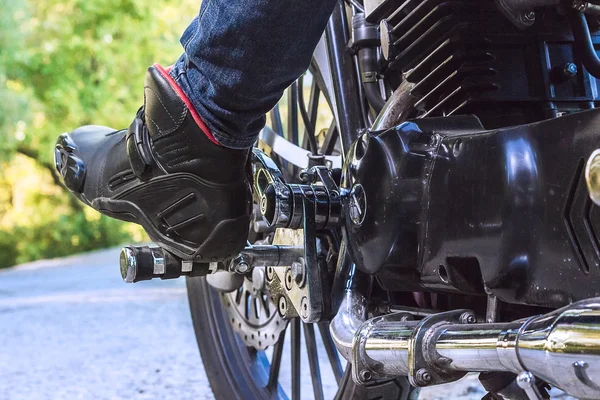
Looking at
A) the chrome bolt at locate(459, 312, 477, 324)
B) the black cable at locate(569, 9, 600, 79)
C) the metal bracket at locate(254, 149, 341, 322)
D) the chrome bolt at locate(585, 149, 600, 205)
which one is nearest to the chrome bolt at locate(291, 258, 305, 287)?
the metal bracket at locate(254, 149, 341, 322)

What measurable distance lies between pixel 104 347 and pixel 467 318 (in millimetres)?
2006

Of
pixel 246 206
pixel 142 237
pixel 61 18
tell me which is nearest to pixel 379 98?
pixel 246 206

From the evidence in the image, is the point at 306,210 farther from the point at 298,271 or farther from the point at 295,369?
the point at 295,369

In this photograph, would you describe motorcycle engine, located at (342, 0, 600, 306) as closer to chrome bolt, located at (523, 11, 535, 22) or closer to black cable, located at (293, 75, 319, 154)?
chrome bolt, located at (523, 11, 535, 22)

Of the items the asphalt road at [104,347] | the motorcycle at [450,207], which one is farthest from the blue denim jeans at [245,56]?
the asphalt road at [104,347]

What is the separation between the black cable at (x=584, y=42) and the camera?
88 cm

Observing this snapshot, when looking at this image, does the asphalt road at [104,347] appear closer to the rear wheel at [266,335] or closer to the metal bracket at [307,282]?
the rear wheel at [266,335]

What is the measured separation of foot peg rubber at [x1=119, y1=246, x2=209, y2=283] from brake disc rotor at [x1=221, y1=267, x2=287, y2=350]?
0.88 feet

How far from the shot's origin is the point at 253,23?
0.83 meters

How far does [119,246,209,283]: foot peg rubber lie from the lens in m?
1.09

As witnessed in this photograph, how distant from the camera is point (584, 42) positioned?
888 mm

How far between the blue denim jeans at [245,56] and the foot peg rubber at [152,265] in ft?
0.69

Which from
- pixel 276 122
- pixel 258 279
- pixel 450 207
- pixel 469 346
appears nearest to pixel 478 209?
pixel 450 207

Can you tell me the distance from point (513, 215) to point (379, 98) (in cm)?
40
